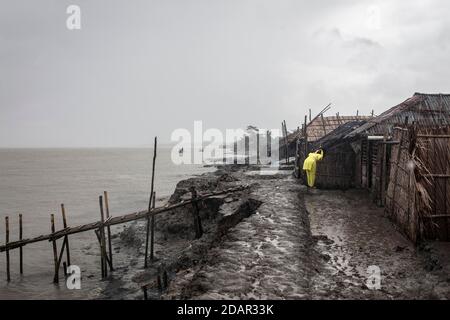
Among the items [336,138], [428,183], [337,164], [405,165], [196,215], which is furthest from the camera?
[337,164]

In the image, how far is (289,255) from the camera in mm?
8234

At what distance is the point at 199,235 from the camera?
1386 centimetres

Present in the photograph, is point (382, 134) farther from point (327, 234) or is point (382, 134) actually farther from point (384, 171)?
point (327, 234)

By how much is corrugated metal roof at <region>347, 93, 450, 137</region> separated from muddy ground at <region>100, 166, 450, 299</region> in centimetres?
301

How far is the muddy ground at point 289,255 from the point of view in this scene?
6695 mm

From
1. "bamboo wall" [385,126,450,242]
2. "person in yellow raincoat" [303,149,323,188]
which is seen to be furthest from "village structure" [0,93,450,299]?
"person in yellow raincoat" [303,149,323,188]

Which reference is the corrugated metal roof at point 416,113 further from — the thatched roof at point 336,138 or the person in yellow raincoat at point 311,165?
the person in yellow raincoat at point 311,165

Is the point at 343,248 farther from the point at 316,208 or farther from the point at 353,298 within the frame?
the point at 316,208

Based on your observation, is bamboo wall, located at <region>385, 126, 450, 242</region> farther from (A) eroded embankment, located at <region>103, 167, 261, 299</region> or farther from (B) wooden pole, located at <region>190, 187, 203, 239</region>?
(B) wooden pole, located at <region>190, 187, 203, 239</region>

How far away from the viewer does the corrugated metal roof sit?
1555 cm

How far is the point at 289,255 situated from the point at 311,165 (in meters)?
8.41

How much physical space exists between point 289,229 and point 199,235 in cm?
469

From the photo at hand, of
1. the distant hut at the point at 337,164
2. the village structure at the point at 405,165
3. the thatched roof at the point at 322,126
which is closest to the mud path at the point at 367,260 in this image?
the village structure at the point at 405,165

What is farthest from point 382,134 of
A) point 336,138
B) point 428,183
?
point 428,183
